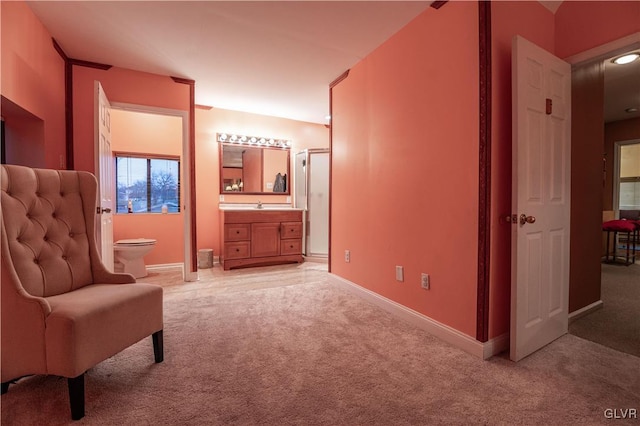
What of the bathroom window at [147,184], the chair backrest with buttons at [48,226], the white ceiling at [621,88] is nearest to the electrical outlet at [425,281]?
the chair backrest with buttons at [48,226]

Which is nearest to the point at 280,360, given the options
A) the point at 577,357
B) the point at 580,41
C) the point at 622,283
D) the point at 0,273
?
the point at 0,273

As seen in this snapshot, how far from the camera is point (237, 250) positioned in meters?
4.12

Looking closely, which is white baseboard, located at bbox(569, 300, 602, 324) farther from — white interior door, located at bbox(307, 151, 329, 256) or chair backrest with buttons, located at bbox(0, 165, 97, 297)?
chair backrest with buttons, located at bbox(0, 165, 97, 297)

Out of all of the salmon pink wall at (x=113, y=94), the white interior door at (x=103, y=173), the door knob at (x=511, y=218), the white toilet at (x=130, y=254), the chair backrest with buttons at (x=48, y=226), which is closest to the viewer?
the chair backrest with buttons at (x=48, y=226)

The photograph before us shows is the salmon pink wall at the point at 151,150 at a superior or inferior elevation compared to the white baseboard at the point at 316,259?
superior

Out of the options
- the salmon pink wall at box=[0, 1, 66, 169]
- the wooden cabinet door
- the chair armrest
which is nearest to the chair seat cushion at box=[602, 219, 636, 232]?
the wooden cabinet door

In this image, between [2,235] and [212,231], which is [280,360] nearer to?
[2,235]

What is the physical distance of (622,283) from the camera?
132 inches

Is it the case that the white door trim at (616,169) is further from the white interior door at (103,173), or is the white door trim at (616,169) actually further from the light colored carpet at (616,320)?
the white interior door at (103,173)

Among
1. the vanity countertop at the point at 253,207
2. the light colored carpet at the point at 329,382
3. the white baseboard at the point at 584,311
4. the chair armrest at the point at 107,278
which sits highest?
the vanity countertop at the point at 253,207

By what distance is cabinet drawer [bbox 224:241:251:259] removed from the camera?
4.07m

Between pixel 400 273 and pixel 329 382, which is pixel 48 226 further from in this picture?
pixel 400 273

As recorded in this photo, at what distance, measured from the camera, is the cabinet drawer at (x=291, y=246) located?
4445mm

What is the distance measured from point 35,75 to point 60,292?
1942 mm
